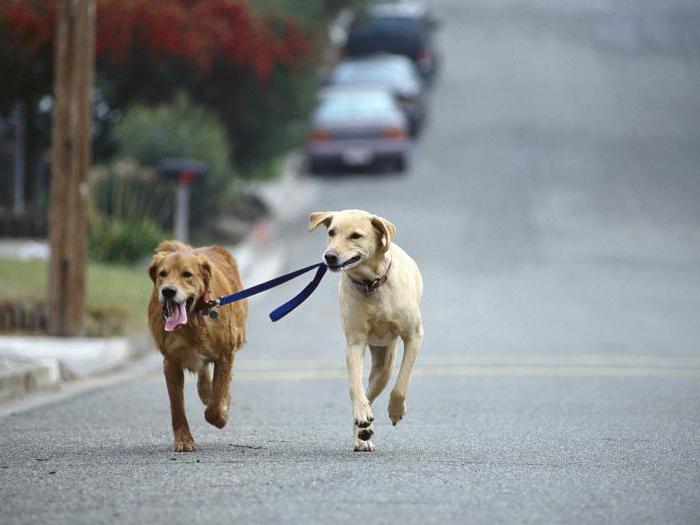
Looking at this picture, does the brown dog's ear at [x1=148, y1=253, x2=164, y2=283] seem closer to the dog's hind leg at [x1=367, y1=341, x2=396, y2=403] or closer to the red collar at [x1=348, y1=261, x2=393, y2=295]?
the red collar at [x1=348, y1=261, x2=393, y2=295]

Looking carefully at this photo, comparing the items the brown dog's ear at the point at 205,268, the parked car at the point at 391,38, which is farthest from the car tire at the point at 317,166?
the brown dog's ear at the point at 205,268

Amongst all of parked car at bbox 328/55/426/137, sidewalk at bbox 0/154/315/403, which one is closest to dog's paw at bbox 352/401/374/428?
sidewalk at bbox 0/154/315/403

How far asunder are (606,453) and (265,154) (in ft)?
76.6

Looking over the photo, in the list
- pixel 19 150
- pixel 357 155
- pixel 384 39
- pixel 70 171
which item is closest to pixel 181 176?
pixel 19 150

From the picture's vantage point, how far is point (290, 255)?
87.5 ft

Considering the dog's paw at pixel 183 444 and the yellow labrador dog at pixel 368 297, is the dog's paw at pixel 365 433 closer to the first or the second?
the yellow labrador dog at pixel 368 297

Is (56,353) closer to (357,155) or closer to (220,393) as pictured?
(220,393)

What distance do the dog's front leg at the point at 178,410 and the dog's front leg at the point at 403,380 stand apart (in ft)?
4.09

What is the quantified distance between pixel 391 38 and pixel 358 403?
38103 mm

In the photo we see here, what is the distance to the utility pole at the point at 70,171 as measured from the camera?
16.5 metres

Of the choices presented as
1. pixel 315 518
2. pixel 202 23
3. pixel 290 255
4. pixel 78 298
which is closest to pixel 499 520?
pixel 315 518

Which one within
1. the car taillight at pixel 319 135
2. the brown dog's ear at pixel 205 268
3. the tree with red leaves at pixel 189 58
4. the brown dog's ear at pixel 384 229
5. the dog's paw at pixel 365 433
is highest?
the tree with red leaves at pixel 189 58

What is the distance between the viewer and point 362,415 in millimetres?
9195

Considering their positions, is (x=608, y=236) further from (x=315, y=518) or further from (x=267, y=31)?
(x=315, y=518)
